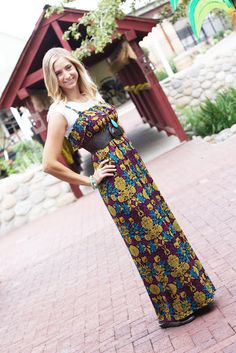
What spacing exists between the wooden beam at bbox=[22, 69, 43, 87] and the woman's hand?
28.2 ft

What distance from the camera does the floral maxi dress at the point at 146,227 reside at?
357 centimetres

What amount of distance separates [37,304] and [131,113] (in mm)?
20261

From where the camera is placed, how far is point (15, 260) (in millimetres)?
9203

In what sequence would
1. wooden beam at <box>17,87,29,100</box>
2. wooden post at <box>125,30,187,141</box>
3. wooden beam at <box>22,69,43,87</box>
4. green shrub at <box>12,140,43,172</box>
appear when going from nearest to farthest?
1. wooden beam at <box>22,69,43,87</box>
2. wooden beam at <box>17,87,29,100</box>
3. wooden post at <box>125,30,187,141</box>
4. green shrub at <box>12,140,43,172</box>

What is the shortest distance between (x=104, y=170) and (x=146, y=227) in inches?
18.3

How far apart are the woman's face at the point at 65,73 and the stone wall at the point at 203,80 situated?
40.2 feet

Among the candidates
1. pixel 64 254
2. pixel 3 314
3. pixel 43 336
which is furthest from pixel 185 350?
pixel 64 254

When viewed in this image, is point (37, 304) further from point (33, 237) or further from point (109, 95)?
point (109, 95)

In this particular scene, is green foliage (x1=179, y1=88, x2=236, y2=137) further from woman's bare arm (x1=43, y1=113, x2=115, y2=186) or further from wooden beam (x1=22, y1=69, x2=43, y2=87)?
woman's bare arm (x1=43, y1=113, x2=115, y2=186)

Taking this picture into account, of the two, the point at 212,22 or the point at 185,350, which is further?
the point at 212,22

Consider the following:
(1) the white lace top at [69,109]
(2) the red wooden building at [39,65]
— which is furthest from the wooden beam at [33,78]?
(1) the white lace top at [69,109]

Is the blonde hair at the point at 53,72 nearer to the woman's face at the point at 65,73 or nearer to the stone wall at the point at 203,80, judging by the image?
the woman's face at the point at 65,73

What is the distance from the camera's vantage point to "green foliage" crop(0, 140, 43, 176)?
14578 millimetres

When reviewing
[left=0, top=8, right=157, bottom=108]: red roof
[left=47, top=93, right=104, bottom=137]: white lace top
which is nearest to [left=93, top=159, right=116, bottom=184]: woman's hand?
[left=47, top=93, right=104, bottom=137]: white lace top
